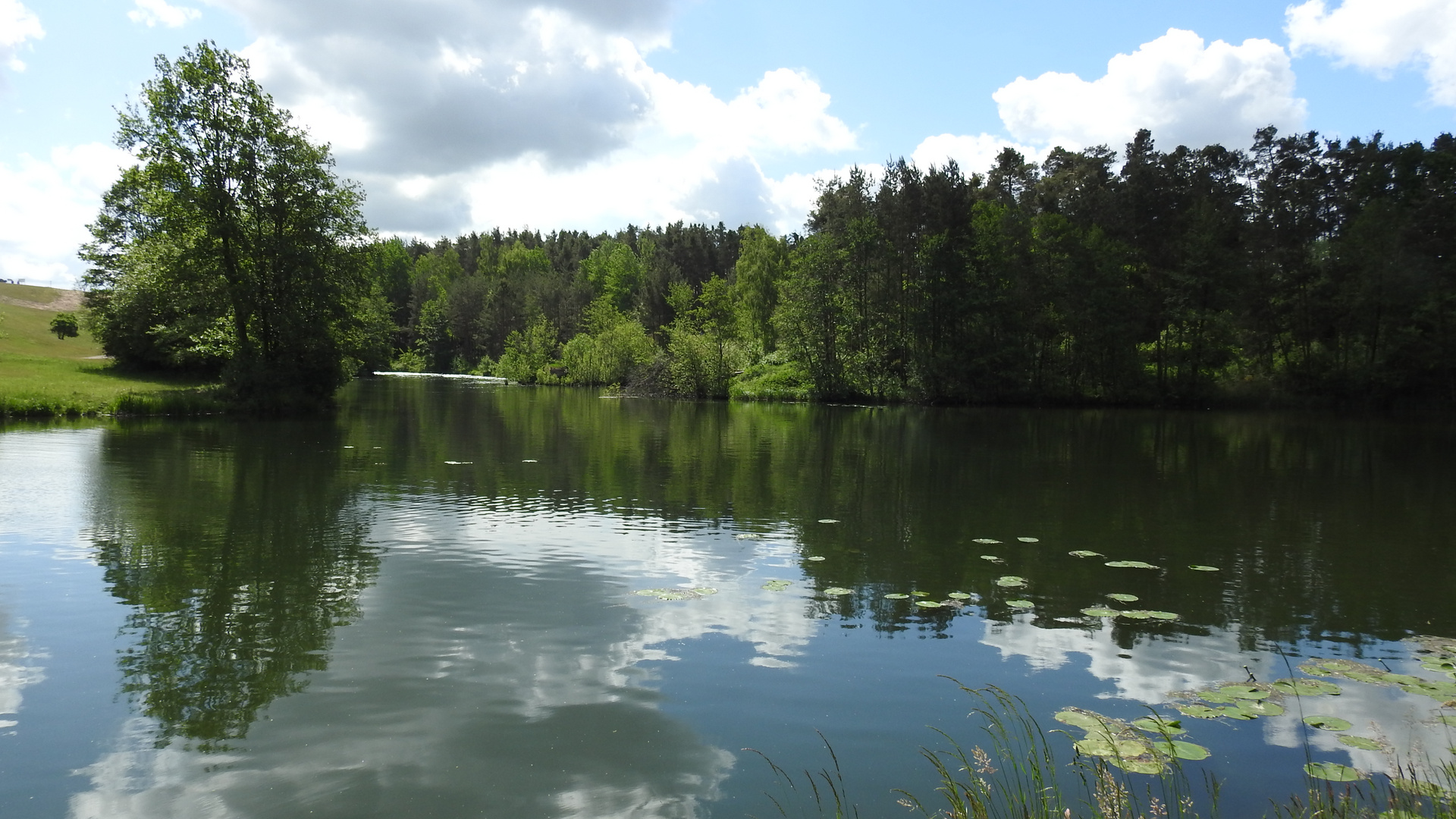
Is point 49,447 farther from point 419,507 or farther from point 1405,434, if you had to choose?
point 1405,434

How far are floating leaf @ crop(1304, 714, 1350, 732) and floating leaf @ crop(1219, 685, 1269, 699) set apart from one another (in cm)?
54

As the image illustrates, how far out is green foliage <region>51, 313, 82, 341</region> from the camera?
54.5 m

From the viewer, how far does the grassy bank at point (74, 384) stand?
3344cm

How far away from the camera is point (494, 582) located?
11.2 meters

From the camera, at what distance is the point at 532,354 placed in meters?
98.1

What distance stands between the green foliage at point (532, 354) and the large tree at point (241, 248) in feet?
171

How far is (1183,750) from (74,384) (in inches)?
1804

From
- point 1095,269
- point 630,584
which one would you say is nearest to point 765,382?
point 1095,269

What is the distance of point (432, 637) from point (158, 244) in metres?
38.7

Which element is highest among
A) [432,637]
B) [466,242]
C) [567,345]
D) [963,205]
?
[466,242]

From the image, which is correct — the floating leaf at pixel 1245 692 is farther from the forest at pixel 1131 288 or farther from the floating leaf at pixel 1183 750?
the forest at pixel 1131 288

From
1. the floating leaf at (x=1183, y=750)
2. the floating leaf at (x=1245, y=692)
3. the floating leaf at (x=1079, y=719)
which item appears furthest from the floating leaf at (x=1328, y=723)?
the floating leaf at (x=1079, y=719)

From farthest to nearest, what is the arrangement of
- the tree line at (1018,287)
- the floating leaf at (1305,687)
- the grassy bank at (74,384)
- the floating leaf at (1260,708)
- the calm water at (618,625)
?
Answer: the tree line at (1018,287) < the grassy bank at (74,384) < the floating leaf at (1305,687) < the floating leaf at (1260,708) < the calm water at (618,625)

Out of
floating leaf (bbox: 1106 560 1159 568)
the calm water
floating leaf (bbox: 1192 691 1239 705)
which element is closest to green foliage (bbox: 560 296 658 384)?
the calm water
